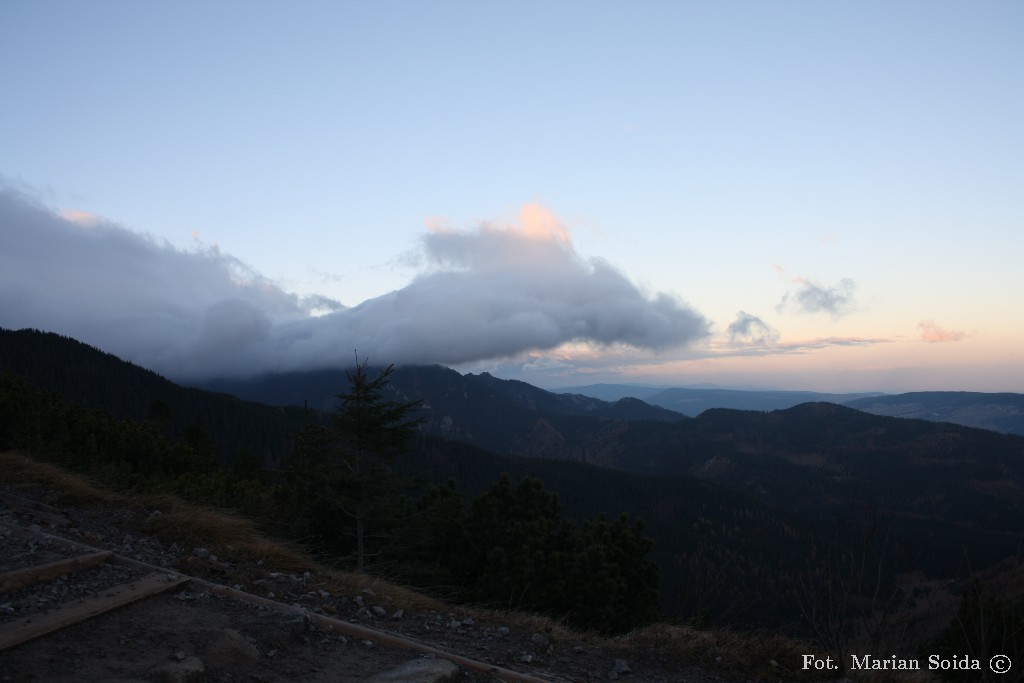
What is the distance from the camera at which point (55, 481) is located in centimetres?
1169

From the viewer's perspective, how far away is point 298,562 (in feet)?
31.6

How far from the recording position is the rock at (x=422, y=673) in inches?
221

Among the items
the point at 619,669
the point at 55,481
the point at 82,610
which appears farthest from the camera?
the point at 55,481

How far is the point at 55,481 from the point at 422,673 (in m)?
10.6

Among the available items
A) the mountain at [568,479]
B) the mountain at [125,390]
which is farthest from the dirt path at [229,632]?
the mountain at [125,390]

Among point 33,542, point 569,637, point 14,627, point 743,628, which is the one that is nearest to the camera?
point 14,627

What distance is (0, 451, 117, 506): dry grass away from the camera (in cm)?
1105

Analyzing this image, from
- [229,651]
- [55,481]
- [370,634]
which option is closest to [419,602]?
[370,634]

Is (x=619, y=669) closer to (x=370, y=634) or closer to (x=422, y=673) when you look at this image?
(x=422, y=673)

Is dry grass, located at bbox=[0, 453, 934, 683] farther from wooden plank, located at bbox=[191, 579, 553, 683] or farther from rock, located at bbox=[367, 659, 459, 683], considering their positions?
rock, located at bbox=[367, 659, 459, 683]

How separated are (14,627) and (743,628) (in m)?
9.75

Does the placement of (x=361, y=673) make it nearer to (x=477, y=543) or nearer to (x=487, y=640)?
(x=487, y=640)

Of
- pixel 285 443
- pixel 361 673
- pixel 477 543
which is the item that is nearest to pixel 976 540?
pixel 285 443

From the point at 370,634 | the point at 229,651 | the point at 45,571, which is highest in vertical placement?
the point at 45,571
